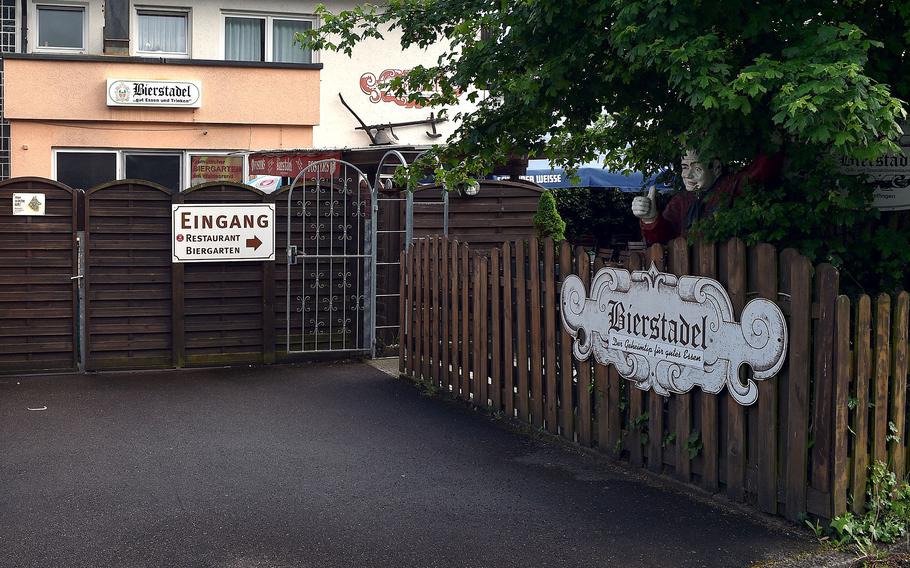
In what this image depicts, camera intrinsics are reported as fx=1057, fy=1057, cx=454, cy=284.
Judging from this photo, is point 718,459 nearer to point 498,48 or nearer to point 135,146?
point 498,48

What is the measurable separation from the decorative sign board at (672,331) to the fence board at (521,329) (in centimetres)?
70

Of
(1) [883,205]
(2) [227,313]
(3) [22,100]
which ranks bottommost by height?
(2) [227,313]

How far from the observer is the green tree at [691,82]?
5.20 m

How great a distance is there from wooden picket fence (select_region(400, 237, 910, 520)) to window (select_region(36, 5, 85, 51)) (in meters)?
13.1

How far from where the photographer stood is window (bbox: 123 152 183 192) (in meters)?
19.4

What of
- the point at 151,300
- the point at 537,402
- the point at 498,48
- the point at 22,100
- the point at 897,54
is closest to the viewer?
the point at 897,54

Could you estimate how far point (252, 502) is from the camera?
6.39 meters

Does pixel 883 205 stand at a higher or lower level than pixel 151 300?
higher

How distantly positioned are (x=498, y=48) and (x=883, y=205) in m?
2.82

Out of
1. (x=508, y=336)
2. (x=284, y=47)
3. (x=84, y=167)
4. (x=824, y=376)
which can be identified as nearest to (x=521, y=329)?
(x=508, y=336)

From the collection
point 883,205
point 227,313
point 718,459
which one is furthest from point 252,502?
point 227,313

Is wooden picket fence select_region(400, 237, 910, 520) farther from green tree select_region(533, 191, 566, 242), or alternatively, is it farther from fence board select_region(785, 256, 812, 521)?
green tree select_region(533, 191, 566, 242)

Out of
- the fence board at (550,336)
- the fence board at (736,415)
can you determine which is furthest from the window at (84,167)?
the fence board at (736,415)

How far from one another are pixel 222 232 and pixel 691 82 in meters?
7.39
